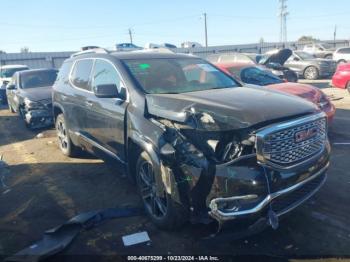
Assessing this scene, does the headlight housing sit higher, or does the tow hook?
the headlight housing

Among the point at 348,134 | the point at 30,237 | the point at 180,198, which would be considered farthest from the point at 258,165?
the point at 348,134

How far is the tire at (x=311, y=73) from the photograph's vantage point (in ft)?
63.2

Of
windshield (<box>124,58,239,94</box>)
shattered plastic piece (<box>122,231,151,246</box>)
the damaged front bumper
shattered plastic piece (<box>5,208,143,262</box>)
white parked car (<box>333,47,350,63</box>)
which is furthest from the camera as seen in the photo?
white parked car (<box>333,47,350,63</box>)

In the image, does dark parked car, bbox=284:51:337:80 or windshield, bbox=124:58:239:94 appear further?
dark parked car, bbox=284:51:337:80

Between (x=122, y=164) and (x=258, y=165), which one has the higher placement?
(x=258, y=165)

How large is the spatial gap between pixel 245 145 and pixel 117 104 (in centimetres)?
190

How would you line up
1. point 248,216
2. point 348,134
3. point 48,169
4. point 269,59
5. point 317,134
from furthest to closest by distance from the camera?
1. point 269,59
2. point 348,134
3. point 48,169
4. point 317,134
5. point 248,216

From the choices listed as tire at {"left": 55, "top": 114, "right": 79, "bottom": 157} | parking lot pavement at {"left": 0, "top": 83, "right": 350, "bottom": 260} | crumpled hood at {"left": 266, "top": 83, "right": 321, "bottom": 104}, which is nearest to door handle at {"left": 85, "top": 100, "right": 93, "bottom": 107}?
parking lot pavement at {"left": 0, "top": 83, "right": 350, "bottom": 260}

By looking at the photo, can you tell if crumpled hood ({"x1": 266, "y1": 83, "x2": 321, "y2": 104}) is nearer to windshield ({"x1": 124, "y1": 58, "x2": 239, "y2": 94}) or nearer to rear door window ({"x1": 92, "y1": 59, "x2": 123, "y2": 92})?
windshield ({"x1": 124, "y1": 58, "x2": 239, "y2": 94})

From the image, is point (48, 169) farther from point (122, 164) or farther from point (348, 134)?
point (348, 134)

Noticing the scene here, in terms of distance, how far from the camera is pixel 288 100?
12.8 feet

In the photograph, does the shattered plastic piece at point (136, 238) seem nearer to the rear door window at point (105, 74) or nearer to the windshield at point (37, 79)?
the rear door window at point (105, 74)

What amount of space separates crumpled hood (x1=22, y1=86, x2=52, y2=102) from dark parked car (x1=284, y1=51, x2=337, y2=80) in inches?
563

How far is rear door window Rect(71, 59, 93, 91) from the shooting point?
5619 millimetres
